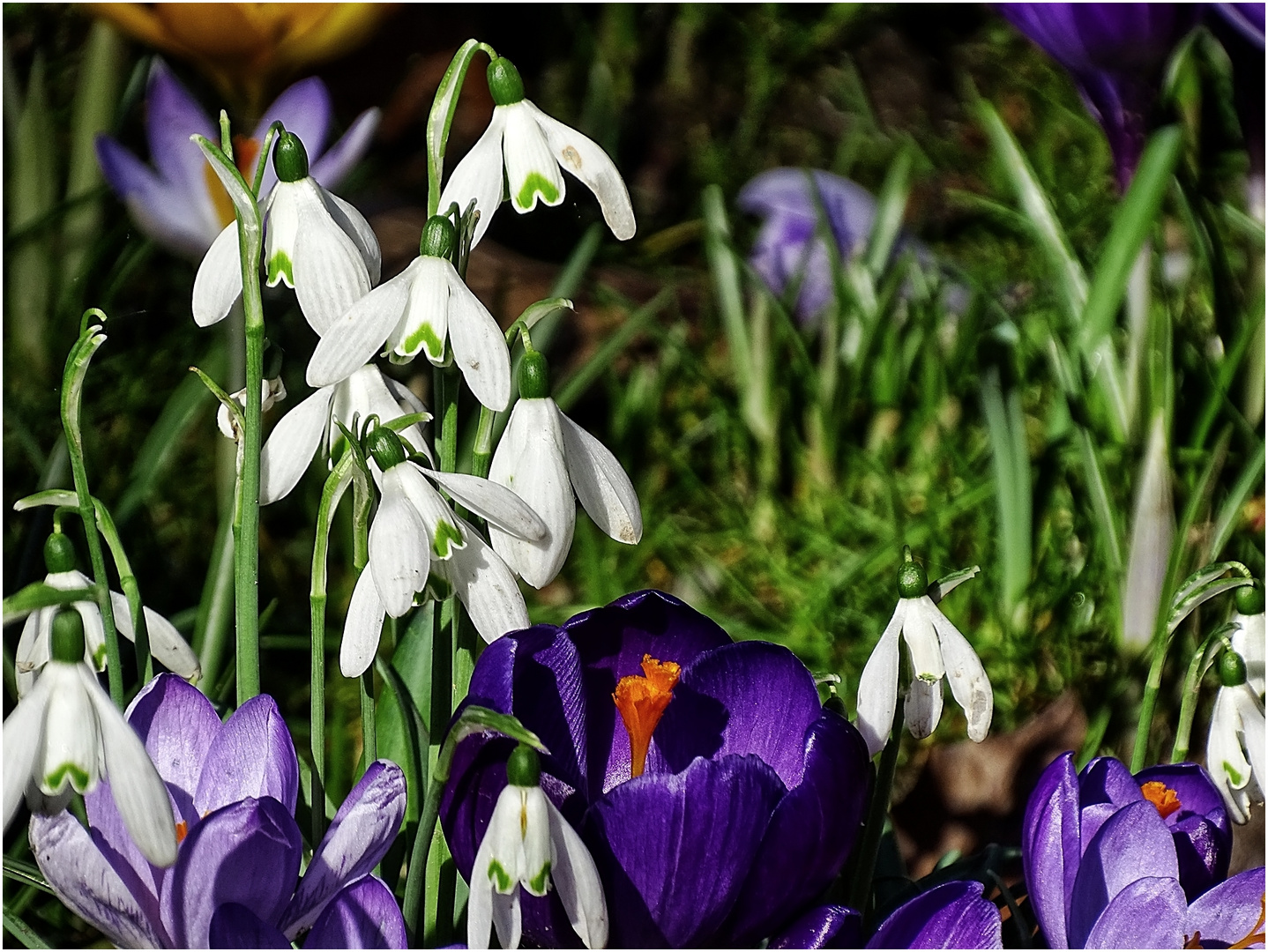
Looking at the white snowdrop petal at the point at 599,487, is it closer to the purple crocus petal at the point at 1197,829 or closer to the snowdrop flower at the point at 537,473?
the snowdrop flower at the point at 537,473

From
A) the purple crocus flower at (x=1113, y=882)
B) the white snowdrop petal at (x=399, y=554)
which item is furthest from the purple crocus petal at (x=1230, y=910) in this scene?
the white snowdrop petal at (x=399, y=554)

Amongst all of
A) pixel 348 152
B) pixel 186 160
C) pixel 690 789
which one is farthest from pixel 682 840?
pixel 186 160

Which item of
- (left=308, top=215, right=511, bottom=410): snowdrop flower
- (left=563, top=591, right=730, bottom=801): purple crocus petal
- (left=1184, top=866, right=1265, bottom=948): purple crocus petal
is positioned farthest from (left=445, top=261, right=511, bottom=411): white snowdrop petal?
(left=1184, top=866, right=1265, bottom=948): purple crocus petal

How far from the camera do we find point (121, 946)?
45cm

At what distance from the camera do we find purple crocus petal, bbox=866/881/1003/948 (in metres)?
0.44

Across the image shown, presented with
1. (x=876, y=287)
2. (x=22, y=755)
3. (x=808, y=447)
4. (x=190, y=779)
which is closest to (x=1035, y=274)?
(x=876, y=287)

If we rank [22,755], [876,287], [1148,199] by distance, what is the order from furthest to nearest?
[876,287], [1148,199], [22,755]

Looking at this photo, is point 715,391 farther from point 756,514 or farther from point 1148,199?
point 1148,199

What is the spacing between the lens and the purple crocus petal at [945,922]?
1.44ft

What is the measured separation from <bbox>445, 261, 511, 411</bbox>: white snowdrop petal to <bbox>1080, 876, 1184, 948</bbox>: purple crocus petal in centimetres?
28

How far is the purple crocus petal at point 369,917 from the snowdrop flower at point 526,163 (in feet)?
0.76

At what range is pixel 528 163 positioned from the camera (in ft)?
1.61

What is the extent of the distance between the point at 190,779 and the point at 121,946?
0.07 metres

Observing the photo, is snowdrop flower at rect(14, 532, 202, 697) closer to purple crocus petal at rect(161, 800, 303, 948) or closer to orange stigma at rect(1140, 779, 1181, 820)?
purple crocus petal at rect(161, 800, 303, 948)
